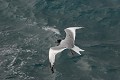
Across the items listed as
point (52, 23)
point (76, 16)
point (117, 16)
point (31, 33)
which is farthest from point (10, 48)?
point (117, 16)

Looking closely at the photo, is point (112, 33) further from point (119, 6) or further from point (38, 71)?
point (38, 71)

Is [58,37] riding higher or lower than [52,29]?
lower

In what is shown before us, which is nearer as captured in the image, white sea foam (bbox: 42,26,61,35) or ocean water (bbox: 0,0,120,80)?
ocean water (bbox: 0,0,120,80)

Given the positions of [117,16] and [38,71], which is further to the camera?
[117,16]

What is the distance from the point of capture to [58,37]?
5822 cm

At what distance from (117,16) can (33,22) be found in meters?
14.9

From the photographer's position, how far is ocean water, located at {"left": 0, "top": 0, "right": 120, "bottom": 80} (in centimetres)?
5034

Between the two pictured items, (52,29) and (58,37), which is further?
(52,29)

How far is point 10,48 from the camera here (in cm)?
5619

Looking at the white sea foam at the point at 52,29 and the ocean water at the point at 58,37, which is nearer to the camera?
the ocean water at the point at 58,37

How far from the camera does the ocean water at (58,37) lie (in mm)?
50344

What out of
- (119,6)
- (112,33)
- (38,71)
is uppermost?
(119,6)

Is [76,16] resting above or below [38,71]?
above

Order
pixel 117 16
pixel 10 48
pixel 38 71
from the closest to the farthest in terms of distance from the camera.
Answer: pixel 38 71 < pixel 10 48 < pixel 117 16
